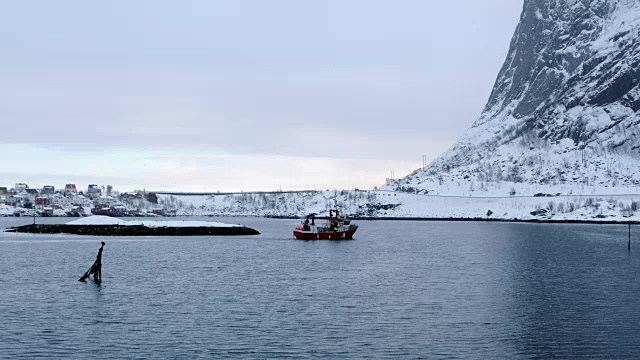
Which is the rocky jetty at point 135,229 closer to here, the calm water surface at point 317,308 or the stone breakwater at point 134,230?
the stone breakwater at point 134,230

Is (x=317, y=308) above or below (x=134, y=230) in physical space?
below

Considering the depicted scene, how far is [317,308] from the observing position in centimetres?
5950

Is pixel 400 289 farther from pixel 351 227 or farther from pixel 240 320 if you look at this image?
pixel 351 227

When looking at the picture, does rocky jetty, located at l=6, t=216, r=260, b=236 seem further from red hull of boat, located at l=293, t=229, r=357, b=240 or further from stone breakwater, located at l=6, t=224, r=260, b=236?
red hull of boat, located at l=293, t=229, r=357, b=240

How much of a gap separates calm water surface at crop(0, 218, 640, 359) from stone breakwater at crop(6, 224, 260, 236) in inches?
2784

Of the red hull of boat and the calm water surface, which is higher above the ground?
the red hull of boat

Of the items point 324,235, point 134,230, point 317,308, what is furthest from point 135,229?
point 317,308

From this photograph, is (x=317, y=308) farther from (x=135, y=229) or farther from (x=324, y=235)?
(x=135, y=229)

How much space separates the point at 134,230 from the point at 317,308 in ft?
411

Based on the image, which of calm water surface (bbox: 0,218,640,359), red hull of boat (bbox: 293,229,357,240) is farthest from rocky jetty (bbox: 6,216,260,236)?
calm water surface (bbox: 0,218,640,359)

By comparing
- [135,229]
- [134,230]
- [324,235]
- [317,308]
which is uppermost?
[135,229]

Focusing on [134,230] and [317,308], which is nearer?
[317,308]

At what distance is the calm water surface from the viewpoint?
44812mm

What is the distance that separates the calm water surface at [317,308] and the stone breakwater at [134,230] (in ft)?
232
